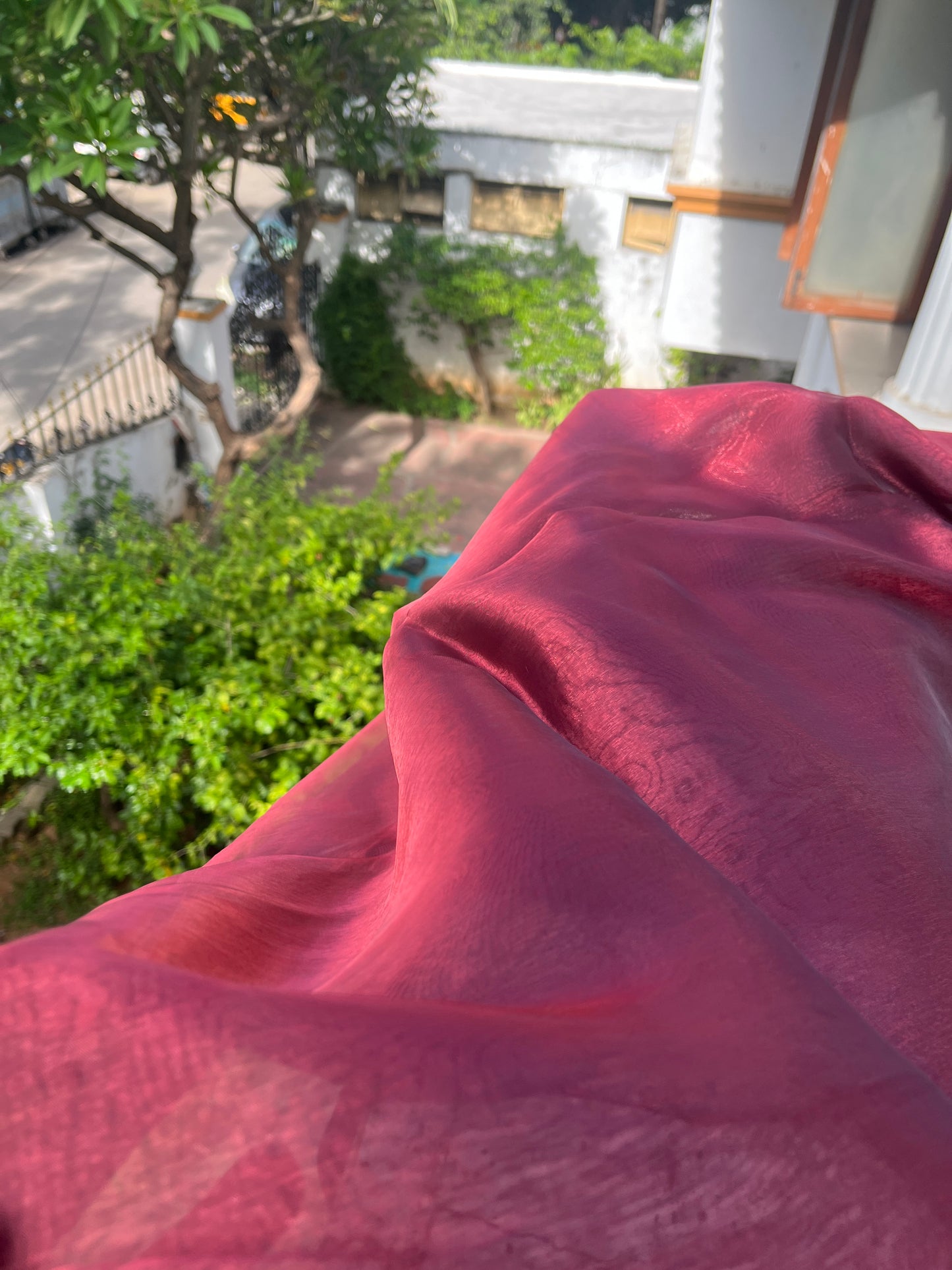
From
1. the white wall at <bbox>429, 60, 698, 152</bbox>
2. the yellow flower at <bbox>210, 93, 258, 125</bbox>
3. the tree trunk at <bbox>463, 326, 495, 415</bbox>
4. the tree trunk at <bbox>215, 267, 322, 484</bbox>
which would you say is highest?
the yellow flower at <bbox>210, 93, 258, 125</bbox>

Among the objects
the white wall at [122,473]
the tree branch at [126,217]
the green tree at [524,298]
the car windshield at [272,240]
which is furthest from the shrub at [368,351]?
the tree branch at [126,217]

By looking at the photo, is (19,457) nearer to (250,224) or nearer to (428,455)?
(250,224)

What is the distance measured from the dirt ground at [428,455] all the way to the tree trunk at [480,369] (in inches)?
10.4

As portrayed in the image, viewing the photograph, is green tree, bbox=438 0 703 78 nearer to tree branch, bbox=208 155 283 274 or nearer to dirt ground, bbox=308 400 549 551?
dirt ground, bbox=308 400 549 551

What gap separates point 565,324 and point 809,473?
30.5 ft

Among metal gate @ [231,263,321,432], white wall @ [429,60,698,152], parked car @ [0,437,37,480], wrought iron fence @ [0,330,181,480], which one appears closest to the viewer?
parked car @ [0,437,37,480]

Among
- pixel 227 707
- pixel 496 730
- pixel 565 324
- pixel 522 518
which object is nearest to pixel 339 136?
pixel 565 324

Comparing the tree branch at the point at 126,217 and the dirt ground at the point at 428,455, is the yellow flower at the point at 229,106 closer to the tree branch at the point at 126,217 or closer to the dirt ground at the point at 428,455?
the tree branch at the point at 126,217

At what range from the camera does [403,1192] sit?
0.51 metres

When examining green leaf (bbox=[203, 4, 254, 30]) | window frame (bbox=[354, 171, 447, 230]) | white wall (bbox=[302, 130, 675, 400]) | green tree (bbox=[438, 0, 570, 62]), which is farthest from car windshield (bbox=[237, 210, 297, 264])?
green tree (bbox=[438, 0, 570, 62])

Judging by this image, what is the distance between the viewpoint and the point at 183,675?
149 inches

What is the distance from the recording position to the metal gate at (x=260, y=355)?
29.6ft

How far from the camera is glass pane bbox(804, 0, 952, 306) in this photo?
3.66 meters

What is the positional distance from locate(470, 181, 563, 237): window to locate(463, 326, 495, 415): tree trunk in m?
1.18
